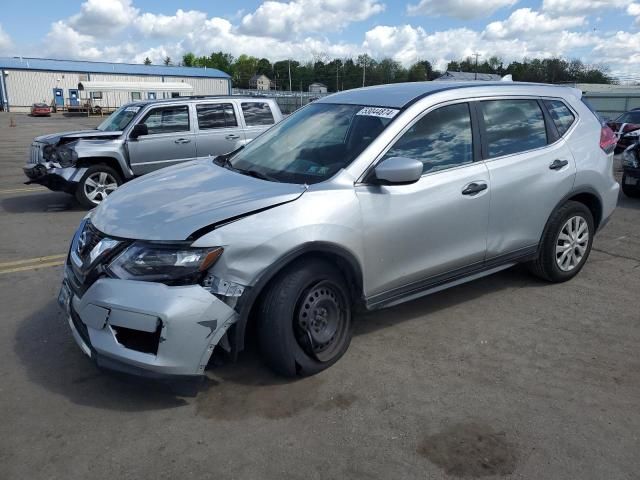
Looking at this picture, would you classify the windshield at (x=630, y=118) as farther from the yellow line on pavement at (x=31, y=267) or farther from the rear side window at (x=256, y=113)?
the yellow line on pavement at (x=31, y=267)

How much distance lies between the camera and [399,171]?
345 centimetres

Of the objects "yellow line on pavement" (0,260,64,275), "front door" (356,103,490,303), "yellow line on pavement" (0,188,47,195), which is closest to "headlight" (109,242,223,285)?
"front door" (356,103,490,303)

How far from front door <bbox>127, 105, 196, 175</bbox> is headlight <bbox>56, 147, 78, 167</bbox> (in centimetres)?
87

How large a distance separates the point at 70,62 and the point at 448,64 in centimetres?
5711

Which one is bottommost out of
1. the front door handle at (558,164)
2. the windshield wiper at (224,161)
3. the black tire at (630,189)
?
the black tire at (630,189)

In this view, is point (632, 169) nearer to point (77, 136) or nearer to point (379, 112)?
point (379, 112)

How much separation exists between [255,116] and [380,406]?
25.6 feet

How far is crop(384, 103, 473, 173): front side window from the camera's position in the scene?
3854 millimetres

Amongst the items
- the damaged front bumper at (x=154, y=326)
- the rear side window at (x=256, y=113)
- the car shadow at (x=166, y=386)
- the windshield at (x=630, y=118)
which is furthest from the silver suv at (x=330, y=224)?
the windshield at (x=630, y=118)

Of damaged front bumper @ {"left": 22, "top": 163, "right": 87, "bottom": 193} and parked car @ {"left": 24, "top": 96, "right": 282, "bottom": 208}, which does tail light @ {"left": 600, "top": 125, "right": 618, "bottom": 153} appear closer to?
parked car @ {"left": 24, "top": 96, "right": 282, "bottom": 208}

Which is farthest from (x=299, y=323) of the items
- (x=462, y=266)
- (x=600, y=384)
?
(x=600, y=384)

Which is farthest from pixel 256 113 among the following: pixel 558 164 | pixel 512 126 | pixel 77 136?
pixel 558 164

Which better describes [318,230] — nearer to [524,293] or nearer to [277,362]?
[277,362]

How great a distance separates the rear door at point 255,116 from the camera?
393 inches
